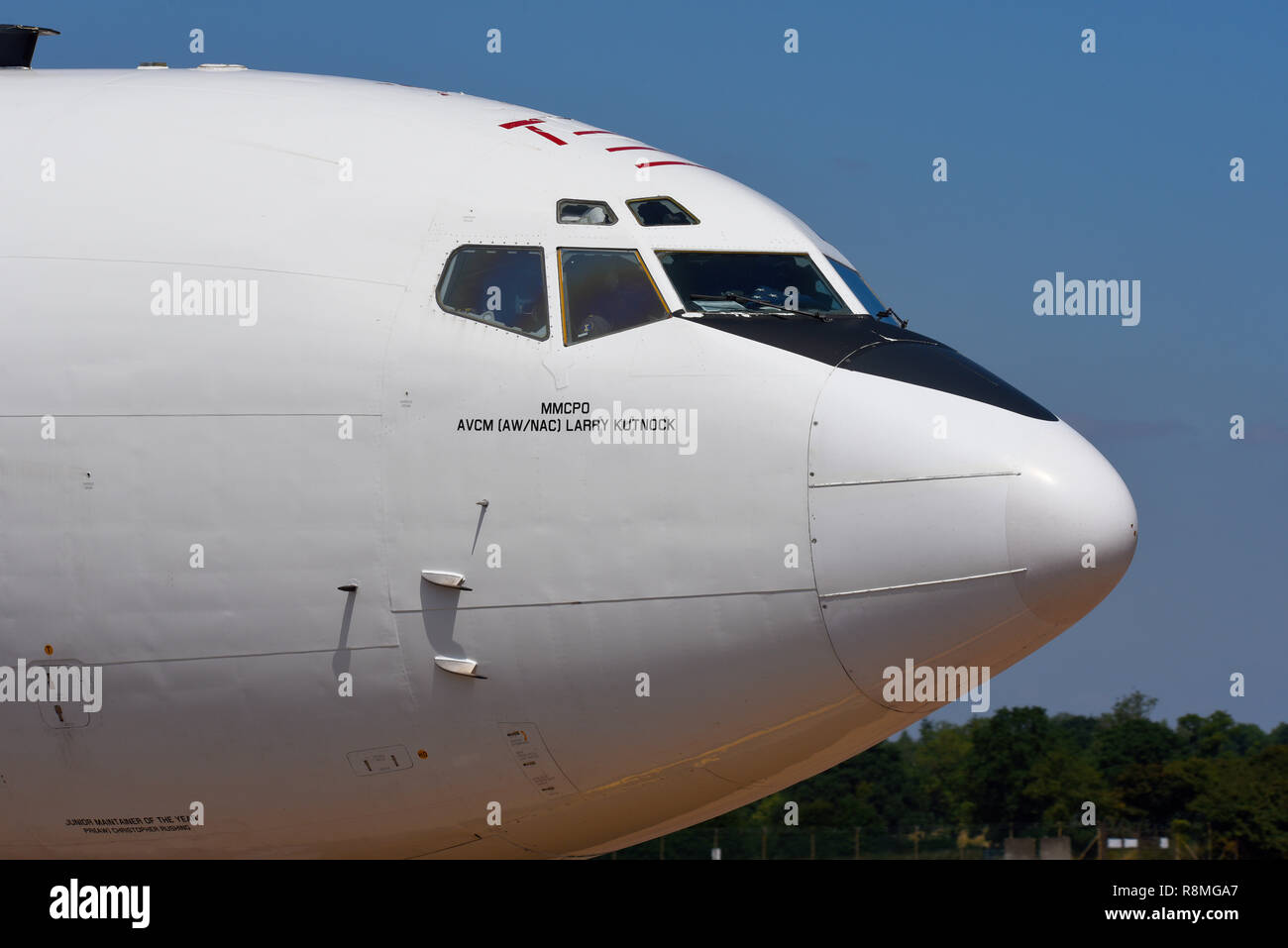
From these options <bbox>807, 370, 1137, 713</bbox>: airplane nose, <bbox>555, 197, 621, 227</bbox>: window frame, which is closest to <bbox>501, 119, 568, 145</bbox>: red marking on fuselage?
<bbox>555, 197, 621, 227</bbox>: window frame

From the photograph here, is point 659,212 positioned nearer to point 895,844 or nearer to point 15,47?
point 15,47

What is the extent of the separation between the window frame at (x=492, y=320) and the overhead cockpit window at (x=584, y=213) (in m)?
0.35

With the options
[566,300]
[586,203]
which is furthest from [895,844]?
[566,300]

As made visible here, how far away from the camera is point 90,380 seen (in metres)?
12.3

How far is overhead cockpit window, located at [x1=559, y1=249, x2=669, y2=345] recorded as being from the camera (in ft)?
40.5

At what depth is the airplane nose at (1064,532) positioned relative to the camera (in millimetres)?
11539

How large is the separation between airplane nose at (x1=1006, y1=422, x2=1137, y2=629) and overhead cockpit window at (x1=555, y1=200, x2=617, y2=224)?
352 cm

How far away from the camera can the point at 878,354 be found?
485 inches

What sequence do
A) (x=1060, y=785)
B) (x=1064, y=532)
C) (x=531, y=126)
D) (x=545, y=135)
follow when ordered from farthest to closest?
(x=1060, y=785)
(x=531, y=126)
(x=545, y=135)
(x=1064, y=532)

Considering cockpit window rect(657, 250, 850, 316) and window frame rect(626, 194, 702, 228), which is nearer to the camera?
cockpit window rect(657, 250, 850, 316)

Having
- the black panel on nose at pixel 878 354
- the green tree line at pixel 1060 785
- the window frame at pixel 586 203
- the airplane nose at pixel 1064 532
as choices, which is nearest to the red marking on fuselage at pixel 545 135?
the window frame at pixel 586 203

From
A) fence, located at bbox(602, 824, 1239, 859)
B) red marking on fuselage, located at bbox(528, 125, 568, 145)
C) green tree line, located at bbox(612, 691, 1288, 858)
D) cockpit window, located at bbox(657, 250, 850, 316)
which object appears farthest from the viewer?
green tree line, located at bbox(612, 691, 1288, 858)

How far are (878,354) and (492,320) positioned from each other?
2.69 meters

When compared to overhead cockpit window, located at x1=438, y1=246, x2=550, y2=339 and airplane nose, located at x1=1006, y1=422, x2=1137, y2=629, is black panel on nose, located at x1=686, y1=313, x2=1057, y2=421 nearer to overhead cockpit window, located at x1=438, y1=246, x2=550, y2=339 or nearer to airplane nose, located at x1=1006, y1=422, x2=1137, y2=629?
airplane nose, located at x1=1006, y1=422, x2=1137, y2=629
